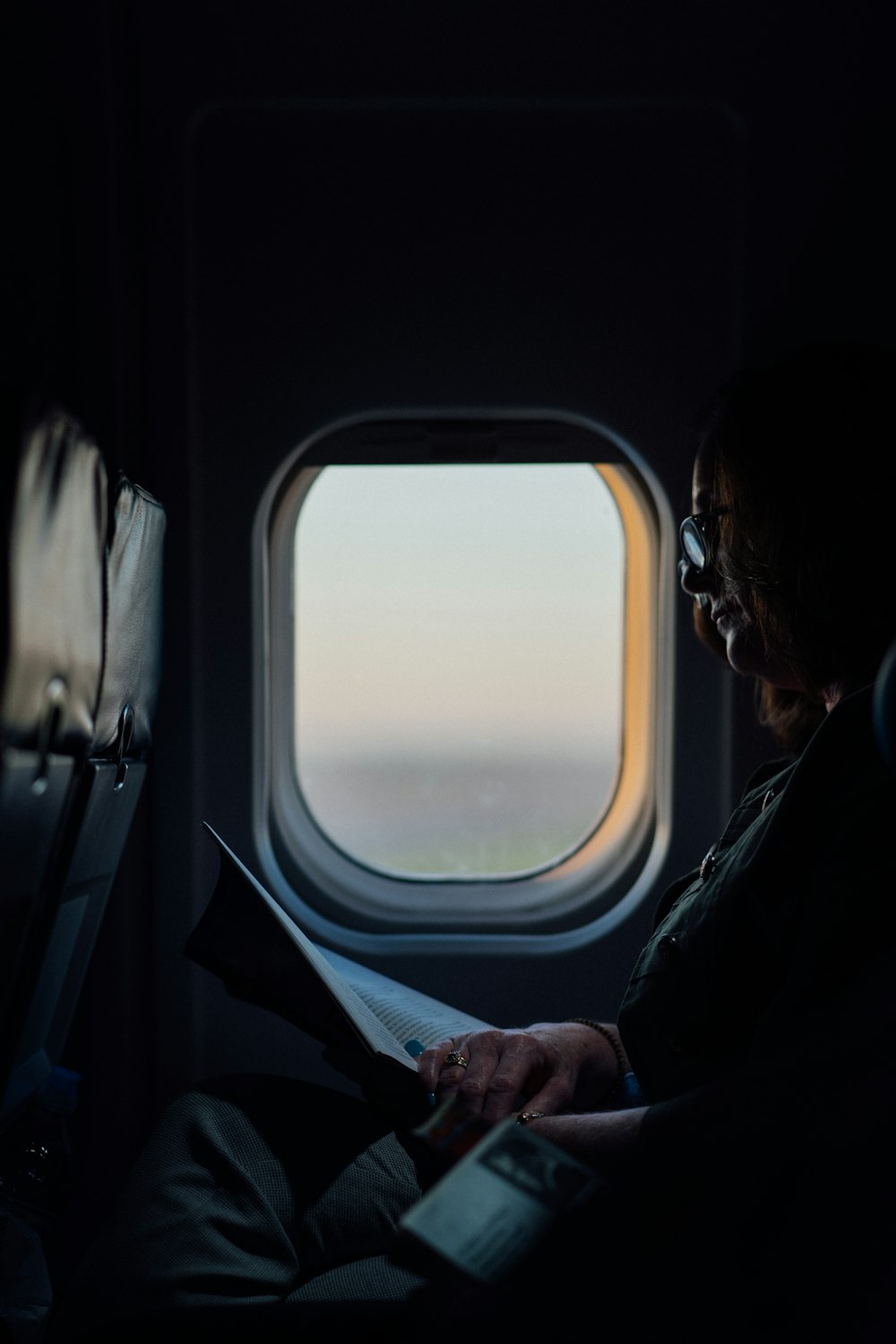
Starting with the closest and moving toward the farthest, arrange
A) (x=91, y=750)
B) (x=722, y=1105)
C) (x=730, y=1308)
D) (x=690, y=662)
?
1. (x=730, y=1308)
2. (x=722, y=1105)
3. (x=91, y=750)
4. (x=690, y=662)

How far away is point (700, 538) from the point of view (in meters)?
1.41

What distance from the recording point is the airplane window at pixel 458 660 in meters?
1.92

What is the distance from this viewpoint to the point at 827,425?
1.18 meters

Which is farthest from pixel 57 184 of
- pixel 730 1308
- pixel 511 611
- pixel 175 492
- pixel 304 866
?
pixel 730 1308

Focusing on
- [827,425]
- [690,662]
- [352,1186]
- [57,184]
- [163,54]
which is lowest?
[352,1186]

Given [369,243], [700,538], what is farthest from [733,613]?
[369,243]

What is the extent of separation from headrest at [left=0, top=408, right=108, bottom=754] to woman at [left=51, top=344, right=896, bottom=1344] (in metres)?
0.48

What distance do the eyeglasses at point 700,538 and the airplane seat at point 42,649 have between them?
30.8 inches

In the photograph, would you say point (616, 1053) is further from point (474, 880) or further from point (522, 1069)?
point (474, 880)

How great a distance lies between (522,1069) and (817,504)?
2.50 ft

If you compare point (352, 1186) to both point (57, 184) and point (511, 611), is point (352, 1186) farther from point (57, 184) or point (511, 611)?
point (57, 184)

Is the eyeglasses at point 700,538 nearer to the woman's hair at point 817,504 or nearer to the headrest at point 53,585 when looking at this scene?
the woman's hair at point 817,504

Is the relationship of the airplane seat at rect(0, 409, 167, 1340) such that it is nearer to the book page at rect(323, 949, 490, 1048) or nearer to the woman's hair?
the book page at rect(323, 949, 490, 1048)

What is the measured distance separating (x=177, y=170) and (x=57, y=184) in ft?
0.62
